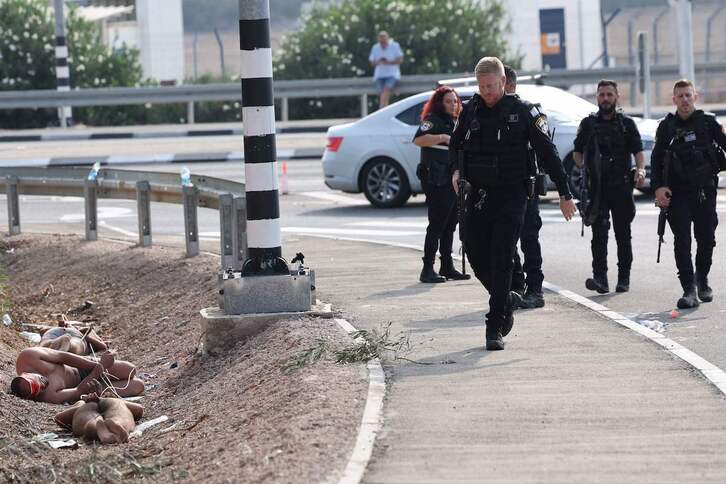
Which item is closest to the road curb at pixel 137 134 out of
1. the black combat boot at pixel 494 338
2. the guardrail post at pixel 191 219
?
the guardrail post at pixel 191 219

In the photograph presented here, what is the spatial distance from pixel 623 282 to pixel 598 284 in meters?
0.26

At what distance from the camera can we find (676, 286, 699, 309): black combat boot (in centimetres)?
1143

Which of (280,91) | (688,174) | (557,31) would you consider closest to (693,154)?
(688,174)

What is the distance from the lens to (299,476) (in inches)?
259

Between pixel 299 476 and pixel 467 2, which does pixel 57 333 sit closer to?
pixel 299 476

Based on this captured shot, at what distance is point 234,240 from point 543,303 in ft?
9.19

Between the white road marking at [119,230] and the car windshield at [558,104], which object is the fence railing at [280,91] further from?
the white road marking at [119,230]

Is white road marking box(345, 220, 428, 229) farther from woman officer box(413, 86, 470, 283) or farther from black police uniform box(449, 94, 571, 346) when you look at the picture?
black police uniform box(449, 94, 571, 346)

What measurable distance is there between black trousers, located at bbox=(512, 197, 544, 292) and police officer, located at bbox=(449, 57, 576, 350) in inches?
68.6

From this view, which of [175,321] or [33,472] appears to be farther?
[175,321]

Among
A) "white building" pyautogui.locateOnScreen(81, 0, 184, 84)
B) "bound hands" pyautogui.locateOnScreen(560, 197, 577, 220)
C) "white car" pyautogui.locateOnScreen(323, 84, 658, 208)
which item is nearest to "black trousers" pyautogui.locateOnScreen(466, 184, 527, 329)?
"bound hands" pyautogui.locateOnScreen(560, 197, 577, 220)

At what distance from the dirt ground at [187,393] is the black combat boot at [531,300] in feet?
5.40

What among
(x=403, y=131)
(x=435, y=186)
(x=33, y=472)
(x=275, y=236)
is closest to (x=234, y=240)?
(x=435, y=186)

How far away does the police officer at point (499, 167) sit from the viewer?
9508 mm
